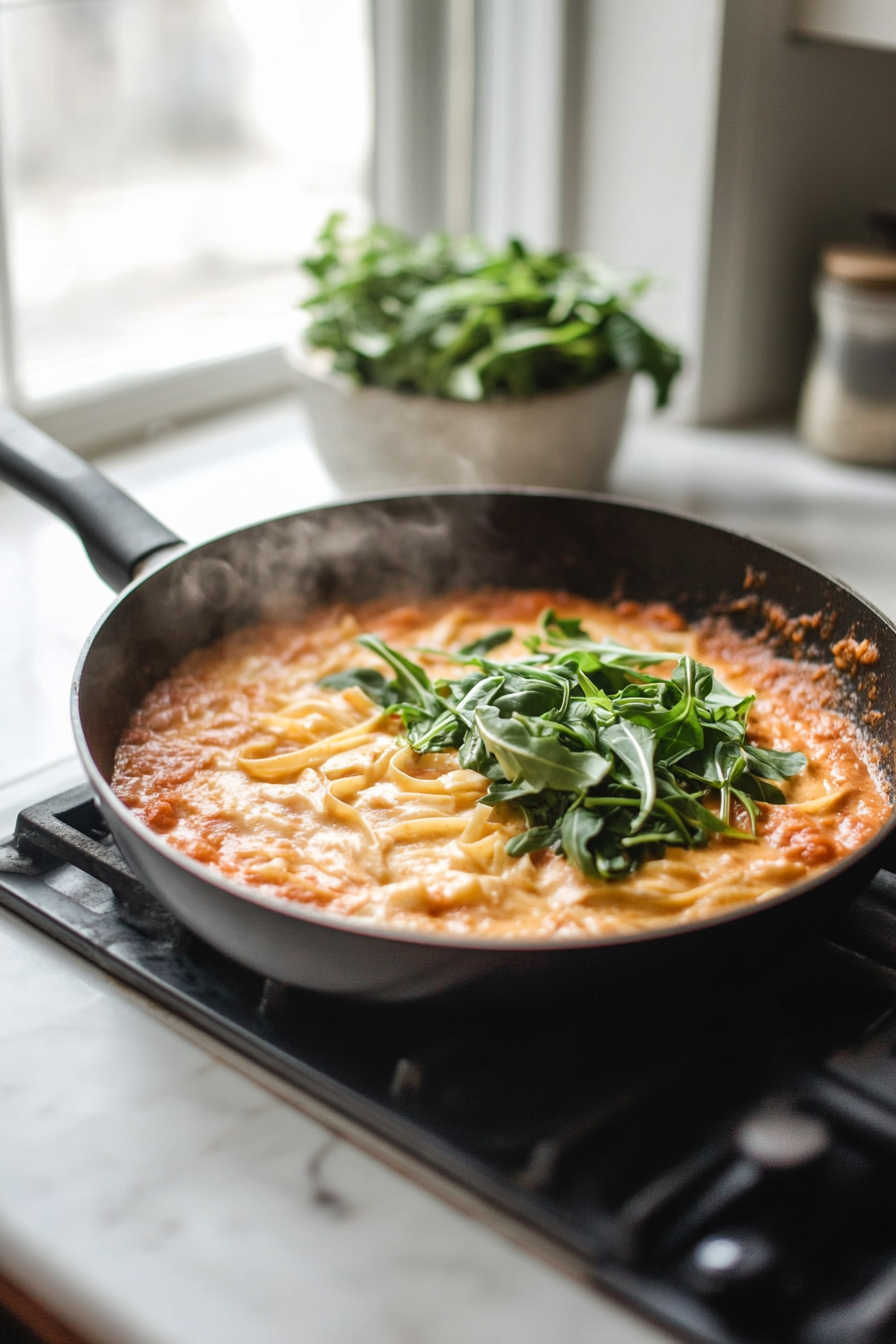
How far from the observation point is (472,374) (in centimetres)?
167

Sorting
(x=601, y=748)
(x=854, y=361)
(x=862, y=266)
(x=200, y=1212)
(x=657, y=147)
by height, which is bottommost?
(x=200, y=1212)

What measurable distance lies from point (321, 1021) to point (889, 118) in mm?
1872

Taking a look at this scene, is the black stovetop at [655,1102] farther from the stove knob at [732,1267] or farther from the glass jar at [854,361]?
the glass jar at [854,361]

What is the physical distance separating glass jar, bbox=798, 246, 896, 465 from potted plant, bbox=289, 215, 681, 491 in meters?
0.31

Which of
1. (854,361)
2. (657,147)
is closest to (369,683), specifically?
(854,361)

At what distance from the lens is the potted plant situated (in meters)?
1.70

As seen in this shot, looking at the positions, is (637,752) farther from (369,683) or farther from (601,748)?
(369,683)

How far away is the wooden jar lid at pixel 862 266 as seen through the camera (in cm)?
186

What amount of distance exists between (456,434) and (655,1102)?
1.04m

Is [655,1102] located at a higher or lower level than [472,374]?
lower

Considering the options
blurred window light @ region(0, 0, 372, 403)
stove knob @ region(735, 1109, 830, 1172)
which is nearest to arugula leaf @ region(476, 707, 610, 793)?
stove knob @ region(735, 1109, 830, 1172)

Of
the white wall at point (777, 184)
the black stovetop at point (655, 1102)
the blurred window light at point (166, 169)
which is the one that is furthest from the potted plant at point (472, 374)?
the black stovetop at point (655, 1102)

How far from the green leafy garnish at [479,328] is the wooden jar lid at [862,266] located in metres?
0.31

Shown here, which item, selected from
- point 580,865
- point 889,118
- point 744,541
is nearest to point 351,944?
point 580,865
